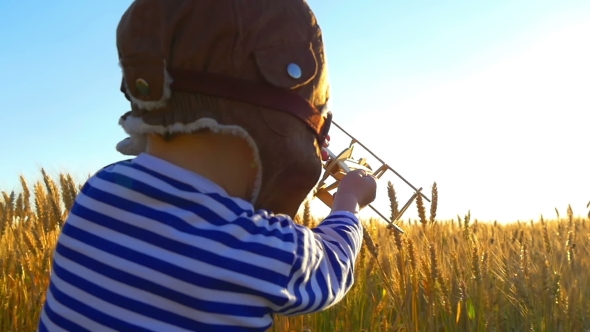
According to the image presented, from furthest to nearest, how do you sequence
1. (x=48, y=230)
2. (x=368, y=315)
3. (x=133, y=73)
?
(x=48, y=230) → (x=368, y=315) → (x=133, y=73)

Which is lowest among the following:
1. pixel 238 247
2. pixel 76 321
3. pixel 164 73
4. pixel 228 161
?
pixel 76 321

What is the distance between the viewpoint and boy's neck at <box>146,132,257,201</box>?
1076 millimetres

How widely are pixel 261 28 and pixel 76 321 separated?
58 cm

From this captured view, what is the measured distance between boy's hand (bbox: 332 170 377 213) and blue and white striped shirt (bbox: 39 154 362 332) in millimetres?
201

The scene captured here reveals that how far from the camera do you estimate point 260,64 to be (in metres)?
1.07

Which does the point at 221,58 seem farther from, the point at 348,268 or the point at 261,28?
the point at 348,268

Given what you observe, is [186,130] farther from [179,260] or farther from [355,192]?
[355,192]

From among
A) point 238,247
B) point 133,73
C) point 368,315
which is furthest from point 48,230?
point 238,247

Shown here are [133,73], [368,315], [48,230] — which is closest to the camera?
[133,73]

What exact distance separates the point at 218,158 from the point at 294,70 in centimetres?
19

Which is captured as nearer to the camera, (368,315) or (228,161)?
(228,161)

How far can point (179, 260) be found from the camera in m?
1.02

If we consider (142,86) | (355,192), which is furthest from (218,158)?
(355,192)

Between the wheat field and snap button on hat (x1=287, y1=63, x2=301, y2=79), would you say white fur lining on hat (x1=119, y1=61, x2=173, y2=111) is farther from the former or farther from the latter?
the wheat field
